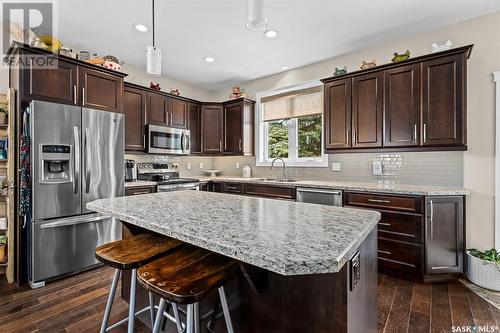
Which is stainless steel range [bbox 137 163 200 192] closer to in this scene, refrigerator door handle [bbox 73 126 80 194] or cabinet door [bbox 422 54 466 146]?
refrigerator door handle [bbox 73 126 80 194]

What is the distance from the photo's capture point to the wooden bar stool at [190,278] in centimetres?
96

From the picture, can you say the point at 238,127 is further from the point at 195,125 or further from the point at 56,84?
the point at 56,84

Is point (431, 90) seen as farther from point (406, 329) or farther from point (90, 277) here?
point (90, 277)

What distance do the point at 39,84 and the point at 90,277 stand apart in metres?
2.01

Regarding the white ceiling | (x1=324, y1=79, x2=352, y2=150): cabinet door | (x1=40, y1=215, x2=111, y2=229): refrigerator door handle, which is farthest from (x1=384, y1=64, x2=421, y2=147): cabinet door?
(x1=40, y1=215, x2=111, y2=229): refrigerator door handle

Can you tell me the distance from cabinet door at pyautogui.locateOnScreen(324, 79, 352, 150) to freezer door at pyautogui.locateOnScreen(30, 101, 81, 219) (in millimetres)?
2946

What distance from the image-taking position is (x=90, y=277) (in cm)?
262

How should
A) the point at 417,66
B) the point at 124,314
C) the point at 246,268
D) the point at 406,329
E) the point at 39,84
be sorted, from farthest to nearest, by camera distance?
the point at 417,66 → the point at 39,84 → the point at 124,314 → the point at 406,329 → the point at 246,268

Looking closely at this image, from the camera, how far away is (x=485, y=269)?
2303 millimetres

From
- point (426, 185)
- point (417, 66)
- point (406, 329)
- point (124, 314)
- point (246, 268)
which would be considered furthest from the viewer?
point (426, 185)

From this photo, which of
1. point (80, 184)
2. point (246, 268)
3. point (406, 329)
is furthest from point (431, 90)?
point (80, 184)

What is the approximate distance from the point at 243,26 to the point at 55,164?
243 centimetres

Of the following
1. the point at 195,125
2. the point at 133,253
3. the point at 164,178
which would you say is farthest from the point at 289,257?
the point at 195,125

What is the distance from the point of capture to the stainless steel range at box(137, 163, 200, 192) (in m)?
3.61
